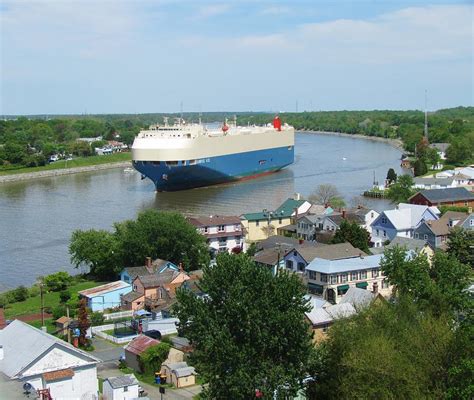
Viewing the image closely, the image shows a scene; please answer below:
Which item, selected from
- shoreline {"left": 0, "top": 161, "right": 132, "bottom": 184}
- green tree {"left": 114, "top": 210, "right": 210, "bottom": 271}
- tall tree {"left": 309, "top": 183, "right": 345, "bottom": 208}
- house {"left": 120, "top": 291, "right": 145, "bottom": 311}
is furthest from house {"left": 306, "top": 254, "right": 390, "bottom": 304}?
shoreline {"left": 0, "top": 161, "right": 132, "bottom": 184}

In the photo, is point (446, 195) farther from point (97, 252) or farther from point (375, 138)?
point (375, 138)

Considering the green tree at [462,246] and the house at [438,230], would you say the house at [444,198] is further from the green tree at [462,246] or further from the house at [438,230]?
the green tree at [462,246]

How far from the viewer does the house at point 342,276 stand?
37.5ft

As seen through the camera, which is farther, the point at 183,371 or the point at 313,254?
the point at 313,254

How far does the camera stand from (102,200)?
1008 inches

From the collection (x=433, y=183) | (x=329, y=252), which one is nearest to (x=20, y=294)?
(x=329, y=252)

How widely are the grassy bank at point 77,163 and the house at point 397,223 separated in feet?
82.0

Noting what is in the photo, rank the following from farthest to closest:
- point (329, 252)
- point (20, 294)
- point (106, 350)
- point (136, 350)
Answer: point (20, 294) < point (329, 252) < point (106, 350) < point (136, 350)

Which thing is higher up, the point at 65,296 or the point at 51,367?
the point at 51,367

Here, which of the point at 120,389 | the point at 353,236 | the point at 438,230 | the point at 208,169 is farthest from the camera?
the point at 208,169

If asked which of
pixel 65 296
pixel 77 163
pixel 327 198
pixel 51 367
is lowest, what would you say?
pixel 77 163

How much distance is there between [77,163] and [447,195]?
2589cm

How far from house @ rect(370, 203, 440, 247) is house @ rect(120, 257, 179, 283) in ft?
16.3

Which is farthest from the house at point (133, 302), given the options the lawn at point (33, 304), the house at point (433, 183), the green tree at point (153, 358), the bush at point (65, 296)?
the house at point (433, 183)
